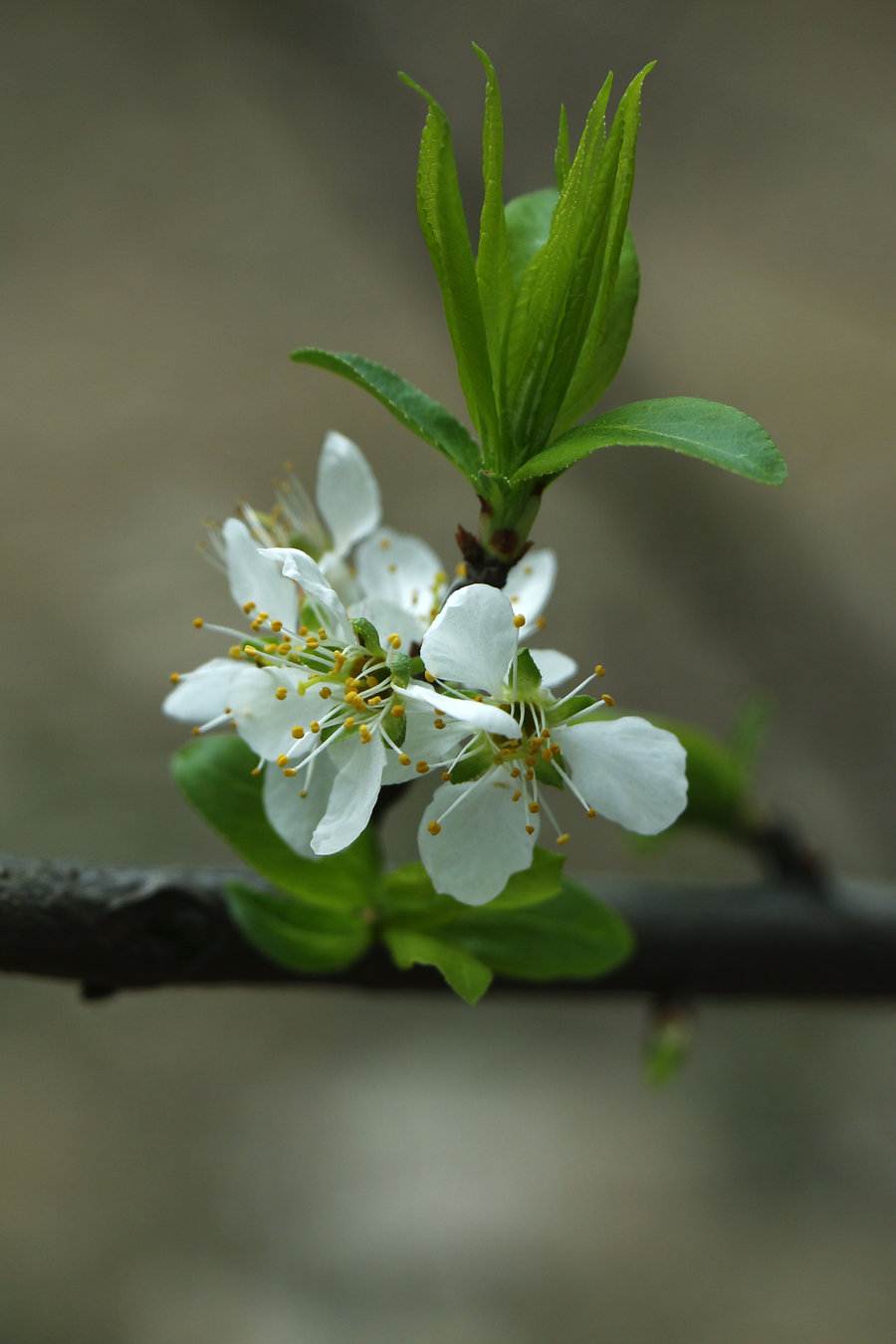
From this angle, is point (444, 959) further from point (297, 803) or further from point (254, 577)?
point (254, 577)

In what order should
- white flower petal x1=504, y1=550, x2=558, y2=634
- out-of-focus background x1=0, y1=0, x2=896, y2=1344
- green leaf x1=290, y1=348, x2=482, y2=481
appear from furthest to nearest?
out-of-focus background x1=0, y1=0, x2=896, y2=1344 < white flower petal x1=504, y1=550, x2=558, y2=634 < green leaf x1=290, y1=348, x2=482, y2=481

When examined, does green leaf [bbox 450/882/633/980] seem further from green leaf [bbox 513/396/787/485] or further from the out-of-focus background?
the out-of-focus background

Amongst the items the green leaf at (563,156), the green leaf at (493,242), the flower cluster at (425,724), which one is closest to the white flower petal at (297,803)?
the flower cluster at (425,724)

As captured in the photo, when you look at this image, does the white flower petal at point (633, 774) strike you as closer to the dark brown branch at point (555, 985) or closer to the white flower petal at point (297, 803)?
the white flower petal at point (297, 803)

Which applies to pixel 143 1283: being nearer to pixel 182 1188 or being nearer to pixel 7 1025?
pixel 182 1188

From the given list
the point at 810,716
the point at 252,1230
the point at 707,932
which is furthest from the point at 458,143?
the point at 252,1230

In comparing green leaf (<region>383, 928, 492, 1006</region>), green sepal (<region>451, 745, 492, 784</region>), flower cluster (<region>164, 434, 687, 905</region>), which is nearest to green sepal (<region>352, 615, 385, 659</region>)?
flower cluster (<region>164, 434, 687, 905</region>)
